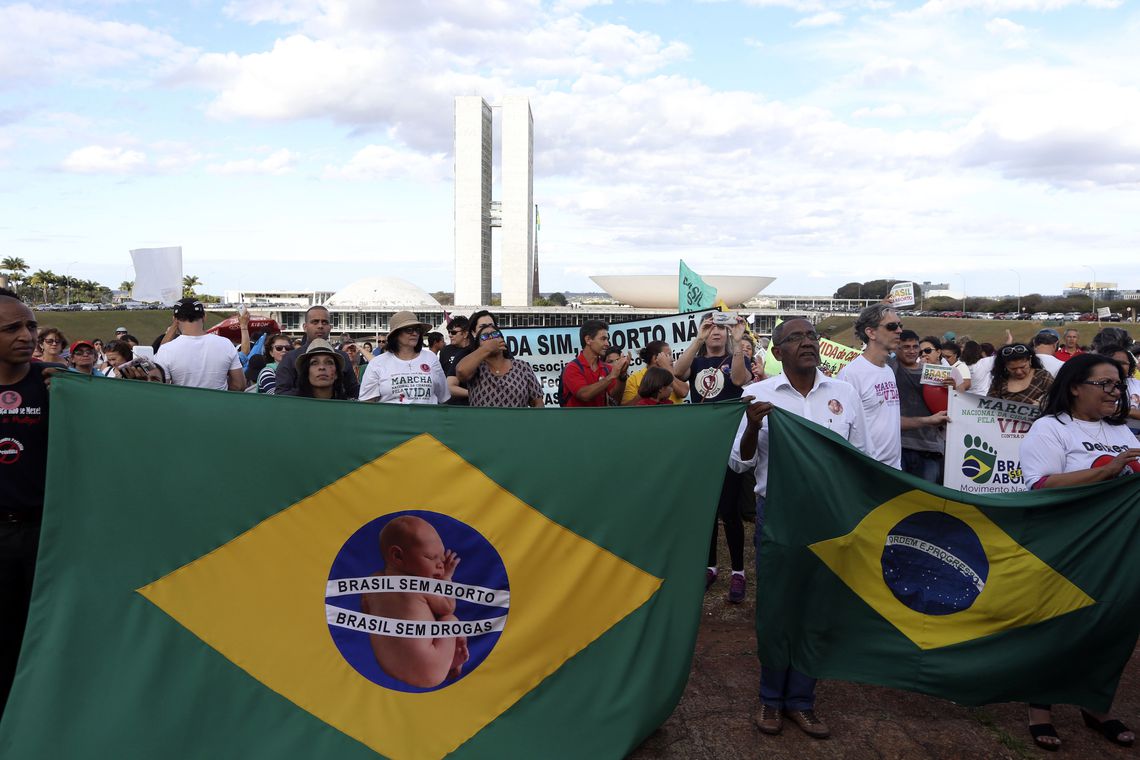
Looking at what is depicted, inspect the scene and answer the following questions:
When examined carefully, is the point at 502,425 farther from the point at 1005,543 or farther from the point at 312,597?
the point at 1005,543

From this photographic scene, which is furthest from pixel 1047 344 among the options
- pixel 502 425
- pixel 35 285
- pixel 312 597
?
pixel 35 285

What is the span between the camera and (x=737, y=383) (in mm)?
5168

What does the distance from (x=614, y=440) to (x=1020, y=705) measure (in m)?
2.50

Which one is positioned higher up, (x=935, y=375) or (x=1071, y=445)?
(x=935, y=375)

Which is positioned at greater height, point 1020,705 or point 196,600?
point 196,600

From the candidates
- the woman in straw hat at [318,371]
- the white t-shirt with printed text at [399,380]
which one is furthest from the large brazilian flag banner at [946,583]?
the white t-shirt with printed text at [399,380]

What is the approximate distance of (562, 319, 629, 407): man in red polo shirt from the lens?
6180mm

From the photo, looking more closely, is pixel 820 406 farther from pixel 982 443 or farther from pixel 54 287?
pixel 54 287

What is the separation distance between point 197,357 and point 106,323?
220 ft

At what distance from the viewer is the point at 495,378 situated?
5.42 meters

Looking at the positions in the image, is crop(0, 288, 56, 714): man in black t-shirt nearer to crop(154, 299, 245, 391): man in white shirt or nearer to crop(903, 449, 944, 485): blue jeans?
crop(154, 299, 245, 391): man in white shirt

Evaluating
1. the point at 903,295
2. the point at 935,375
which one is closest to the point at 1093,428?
the point at 935,375

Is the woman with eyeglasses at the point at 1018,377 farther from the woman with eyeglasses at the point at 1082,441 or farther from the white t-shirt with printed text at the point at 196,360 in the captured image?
the white t-shirt with printed text at the point at 196,360

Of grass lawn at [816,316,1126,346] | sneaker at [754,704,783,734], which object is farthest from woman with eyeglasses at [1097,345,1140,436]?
grass lawn at [816,316,1126,346]
